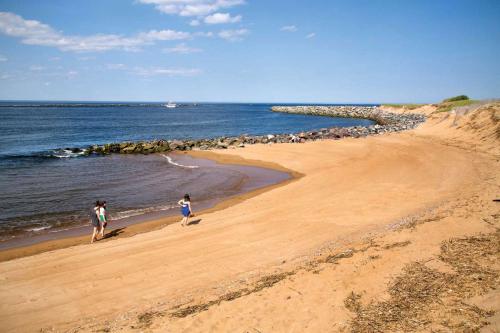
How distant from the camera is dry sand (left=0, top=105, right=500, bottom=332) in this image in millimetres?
7340

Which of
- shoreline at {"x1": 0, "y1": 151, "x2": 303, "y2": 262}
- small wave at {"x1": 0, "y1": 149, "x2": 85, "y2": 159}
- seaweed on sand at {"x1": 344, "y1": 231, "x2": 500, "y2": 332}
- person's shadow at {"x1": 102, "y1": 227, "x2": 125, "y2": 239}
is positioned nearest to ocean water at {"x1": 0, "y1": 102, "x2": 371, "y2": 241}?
small wave at {"x1": 0, "y1": 149, "x2": 85, "y2": 159}

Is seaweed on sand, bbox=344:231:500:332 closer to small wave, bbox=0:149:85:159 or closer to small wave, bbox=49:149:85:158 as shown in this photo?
small wave, bbox=49:149:85:158

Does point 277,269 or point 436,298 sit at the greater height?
point 436,298

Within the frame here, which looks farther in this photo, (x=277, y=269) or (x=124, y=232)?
(x=124, y=232)

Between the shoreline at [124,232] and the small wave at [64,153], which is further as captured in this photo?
the small wave at [64,153]

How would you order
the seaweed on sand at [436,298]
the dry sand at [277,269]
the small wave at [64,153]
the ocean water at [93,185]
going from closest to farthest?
1. the seaweed on sand at [436,298]
2. the dry sand at [277,269]
3. the ocean water at [93,185]
4. the small wave at [64,153]

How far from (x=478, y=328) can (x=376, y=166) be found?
2037 centimetres

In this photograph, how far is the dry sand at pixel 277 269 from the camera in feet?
24.1

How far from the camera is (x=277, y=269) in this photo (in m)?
9.73

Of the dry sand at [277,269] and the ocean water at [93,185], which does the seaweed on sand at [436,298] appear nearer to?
the dry sand at [277,269]

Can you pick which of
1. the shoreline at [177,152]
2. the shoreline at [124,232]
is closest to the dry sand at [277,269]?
the shoreline at [124,232]

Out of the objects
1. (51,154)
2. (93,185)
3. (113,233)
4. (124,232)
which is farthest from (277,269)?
(51,154)

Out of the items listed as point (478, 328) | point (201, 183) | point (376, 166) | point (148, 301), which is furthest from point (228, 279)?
point (376, 166)

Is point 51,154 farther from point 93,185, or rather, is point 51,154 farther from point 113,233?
point 113,233
